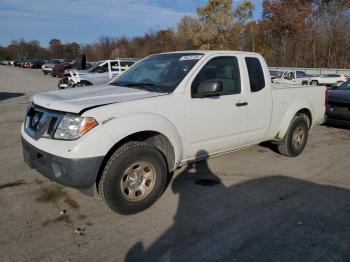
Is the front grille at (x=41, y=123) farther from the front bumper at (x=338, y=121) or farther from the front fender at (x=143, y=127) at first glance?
the front bumper at (x=338, y=121)

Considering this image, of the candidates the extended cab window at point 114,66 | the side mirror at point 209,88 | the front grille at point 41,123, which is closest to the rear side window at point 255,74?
the side mirror at point 209,88

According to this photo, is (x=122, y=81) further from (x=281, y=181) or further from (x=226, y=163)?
(x=281, y=181)

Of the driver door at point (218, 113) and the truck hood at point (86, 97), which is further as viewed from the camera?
the driver door at point (218, 113)

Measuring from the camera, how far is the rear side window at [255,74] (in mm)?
5145

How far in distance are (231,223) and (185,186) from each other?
115cm

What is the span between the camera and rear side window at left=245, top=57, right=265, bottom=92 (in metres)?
5.14

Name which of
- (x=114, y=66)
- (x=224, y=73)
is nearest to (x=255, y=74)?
(x=224, y=73)

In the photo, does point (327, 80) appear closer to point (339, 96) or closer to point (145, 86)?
point (339, 96)

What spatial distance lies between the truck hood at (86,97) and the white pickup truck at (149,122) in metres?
0.01

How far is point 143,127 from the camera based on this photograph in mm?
3783

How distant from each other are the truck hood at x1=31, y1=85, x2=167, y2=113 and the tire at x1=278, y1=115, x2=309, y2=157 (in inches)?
114

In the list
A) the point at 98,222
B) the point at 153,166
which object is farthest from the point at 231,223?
the point at 98,222

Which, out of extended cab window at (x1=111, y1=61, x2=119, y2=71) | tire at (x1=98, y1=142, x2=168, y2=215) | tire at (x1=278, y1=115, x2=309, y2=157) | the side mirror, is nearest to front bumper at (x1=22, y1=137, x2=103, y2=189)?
tire at (x1=98, y1=142, x2=168, y2=215)

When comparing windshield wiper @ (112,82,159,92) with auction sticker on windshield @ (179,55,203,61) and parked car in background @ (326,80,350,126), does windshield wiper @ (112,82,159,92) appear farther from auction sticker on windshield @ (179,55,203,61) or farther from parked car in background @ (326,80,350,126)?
parked car in background @ (326,80,350,126)
